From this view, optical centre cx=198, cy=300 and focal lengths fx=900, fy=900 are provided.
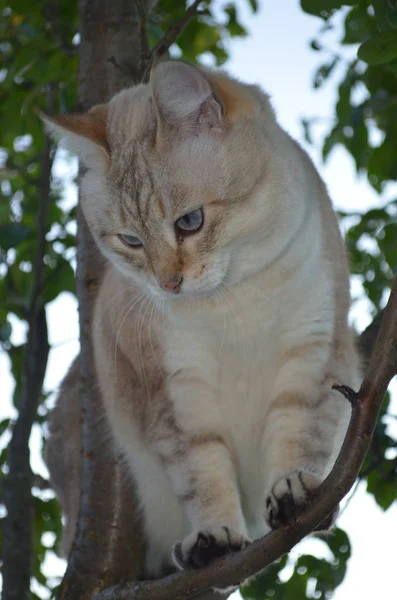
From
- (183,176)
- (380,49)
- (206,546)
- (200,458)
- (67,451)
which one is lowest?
(67,451)

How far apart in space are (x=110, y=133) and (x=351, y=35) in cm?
131

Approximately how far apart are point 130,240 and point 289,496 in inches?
39.4

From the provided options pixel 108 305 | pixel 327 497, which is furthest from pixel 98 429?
pixel 327 497

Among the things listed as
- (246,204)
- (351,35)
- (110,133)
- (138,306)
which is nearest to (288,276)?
(246,204)

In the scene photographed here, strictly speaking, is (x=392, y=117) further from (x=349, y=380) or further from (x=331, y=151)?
(x=349, y=380)

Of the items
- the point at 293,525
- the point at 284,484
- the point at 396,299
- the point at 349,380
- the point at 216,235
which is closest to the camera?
the point at 396,299

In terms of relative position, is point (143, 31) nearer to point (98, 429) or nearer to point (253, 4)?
point (253, 4)

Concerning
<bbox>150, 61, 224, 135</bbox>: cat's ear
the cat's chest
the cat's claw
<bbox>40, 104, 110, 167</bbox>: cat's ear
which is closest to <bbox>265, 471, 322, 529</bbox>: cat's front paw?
the cat's claw

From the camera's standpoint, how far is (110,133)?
9.64 ft

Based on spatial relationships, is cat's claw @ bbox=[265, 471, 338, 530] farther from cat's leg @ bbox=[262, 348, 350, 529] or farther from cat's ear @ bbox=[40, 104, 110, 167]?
cat's ear @ bbox=[40, 104, 110, 167]

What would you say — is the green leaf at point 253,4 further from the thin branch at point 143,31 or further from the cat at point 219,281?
the cat at point 219,281

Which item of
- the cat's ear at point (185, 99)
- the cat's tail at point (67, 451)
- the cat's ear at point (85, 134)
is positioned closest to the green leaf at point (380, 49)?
the cat's ear at point (185, 99)

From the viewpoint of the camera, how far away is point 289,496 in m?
2.30

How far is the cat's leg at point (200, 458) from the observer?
2625 mm
